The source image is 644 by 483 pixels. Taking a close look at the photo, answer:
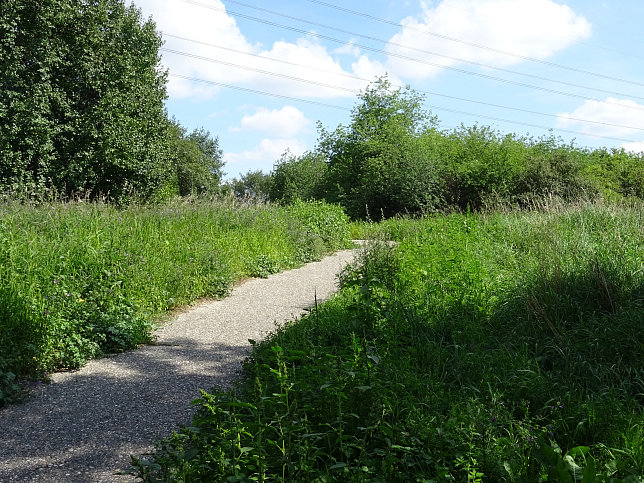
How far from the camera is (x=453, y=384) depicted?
12.7 feet

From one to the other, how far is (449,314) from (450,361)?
3.83 ft

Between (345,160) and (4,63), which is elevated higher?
(4,63)

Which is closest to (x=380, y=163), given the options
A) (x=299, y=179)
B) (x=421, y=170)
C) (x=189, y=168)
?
(x=421, y=170)

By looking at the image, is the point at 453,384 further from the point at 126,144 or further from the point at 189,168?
the point at 189,168

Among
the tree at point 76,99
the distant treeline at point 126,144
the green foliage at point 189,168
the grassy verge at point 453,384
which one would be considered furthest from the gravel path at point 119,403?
the green foliage at point 189,168

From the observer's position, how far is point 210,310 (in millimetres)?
7852

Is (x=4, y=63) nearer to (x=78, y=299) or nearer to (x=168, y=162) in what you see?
(x=168, y=162)

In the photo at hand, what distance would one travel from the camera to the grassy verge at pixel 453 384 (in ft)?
8.55

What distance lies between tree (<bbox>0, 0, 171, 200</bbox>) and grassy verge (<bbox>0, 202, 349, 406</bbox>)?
896 cm

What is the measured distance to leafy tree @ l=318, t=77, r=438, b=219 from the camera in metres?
23.6

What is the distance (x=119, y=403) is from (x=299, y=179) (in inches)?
1143

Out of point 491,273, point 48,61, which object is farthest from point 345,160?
point 491,273

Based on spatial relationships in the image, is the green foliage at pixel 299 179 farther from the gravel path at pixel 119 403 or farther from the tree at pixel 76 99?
the gravel path at pixel 119 403

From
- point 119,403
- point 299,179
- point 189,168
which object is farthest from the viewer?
point 189,168
